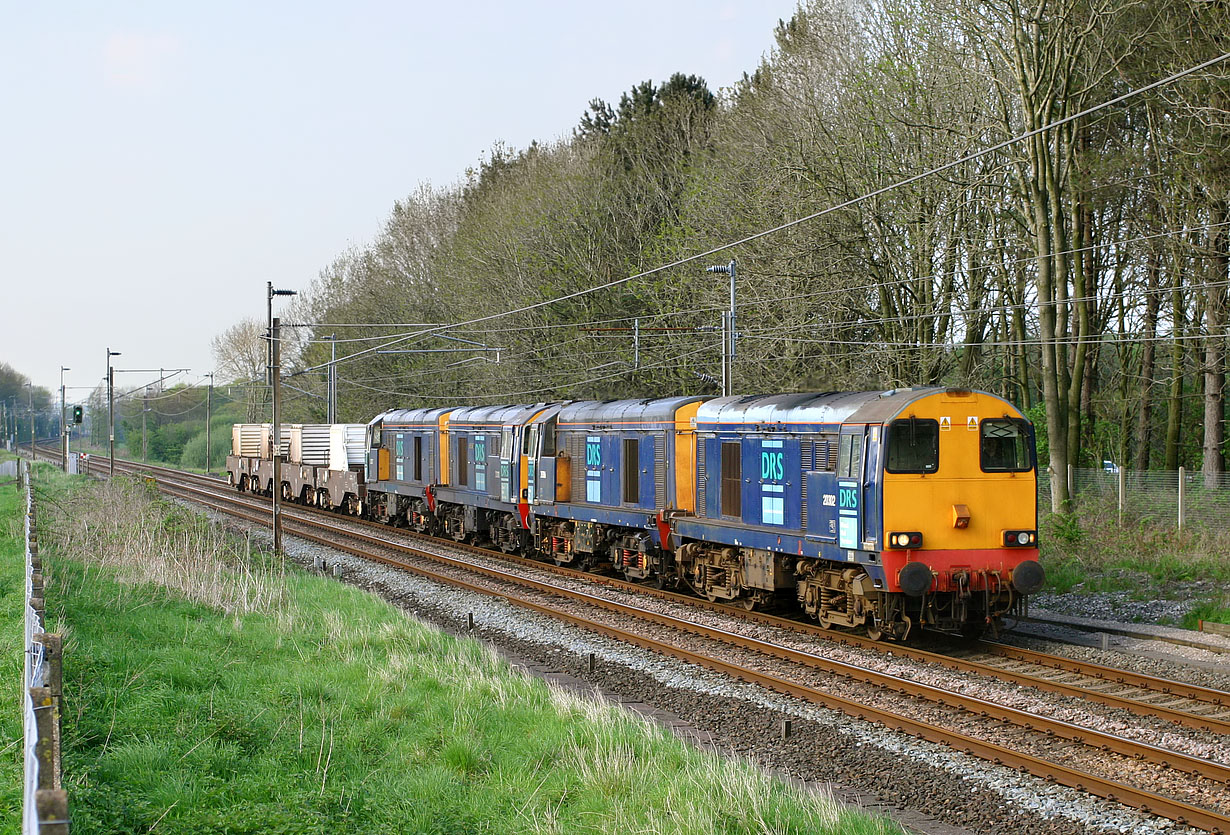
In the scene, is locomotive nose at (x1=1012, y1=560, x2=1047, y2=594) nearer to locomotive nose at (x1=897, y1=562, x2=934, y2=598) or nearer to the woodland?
locomotive nose at (x1=897, y1=562, x2=934, y2=598)

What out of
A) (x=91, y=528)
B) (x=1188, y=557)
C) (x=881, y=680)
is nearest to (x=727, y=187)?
(x=1188, y=557)

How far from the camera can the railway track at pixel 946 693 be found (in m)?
8.34

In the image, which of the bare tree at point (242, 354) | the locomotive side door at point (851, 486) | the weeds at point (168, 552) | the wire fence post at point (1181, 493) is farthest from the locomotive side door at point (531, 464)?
the bare tree at point (242, 354)

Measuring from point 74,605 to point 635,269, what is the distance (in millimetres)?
25676

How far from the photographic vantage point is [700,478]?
682 inches

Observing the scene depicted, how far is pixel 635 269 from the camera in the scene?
37500 millimetres

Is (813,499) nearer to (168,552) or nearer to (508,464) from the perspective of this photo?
(508,464)

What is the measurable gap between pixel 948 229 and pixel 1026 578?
1608 centimetres

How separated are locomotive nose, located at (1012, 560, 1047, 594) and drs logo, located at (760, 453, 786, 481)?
340cm

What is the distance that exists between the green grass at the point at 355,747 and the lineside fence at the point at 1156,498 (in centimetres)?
1520

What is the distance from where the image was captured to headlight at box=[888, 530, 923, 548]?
12922 millimetres

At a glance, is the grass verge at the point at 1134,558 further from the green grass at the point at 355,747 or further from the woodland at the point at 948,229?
the green grass at the point at 355,747

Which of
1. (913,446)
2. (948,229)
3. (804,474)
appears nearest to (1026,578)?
(913,446)

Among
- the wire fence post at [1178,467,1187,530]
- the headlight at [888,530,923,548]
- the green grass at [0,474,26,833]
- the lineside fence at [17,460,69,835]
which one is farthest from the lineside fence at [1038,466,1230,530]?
the lineside fence at [17,460,69,835]
